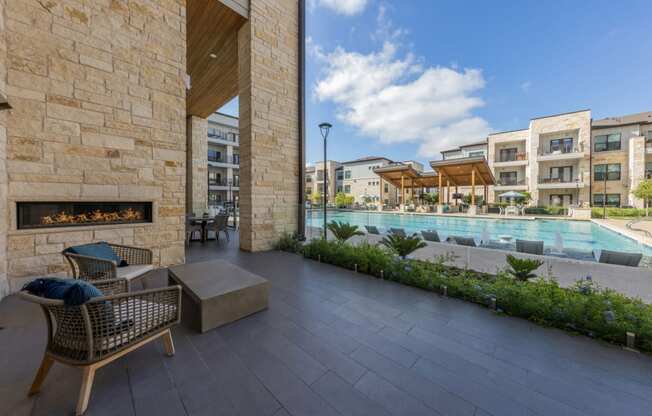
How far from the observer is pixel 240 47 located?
6.15 metres

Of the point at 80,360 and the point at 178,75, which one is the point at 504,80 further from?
the point at 80,360

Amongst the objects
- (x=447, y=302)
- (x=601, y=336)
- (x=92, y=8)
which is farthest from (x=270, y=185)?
(x=601, y=336)

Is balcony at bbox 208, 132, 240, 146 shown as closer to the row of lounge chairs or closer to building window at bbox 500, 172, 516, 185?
the row of lounge chairs

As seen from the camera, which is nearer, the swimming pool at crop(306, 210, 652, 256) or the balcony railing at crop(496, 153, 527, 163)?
the swimming pool at crop(306, 210, 652, 256)

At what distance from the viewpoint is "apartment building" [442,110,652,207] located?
63.6 feet

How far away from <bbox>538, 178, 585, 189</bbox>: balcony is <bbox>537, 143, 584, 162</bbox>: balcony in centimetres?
195

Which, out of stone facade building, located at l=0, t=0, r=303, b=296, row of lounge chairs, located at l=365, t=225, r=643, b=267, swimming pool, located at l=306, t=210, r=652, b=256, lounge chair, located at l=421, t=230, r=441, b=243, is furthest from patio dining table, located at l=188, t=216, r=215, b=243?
A: lounge chair, located at l=421, t=230, r=441, b=243

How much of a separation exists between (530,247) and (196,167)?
38.6ft

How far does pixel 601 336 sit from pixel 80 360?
4235 mm

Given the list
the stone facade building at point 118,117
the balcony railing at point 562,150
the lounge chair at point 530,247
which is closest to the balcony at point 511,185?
the balcony railing at point 562,150

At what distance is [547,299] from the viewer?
2.67m

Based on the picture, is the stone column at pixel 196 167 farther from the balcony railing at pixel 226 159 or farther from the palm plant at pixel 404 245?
the balcony railing at pixel 226 159

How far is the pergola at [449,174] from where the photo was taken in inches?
690

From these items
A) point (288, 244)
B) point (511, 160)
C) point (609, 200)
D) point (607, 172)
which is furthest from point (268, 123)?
point (609, 200)
